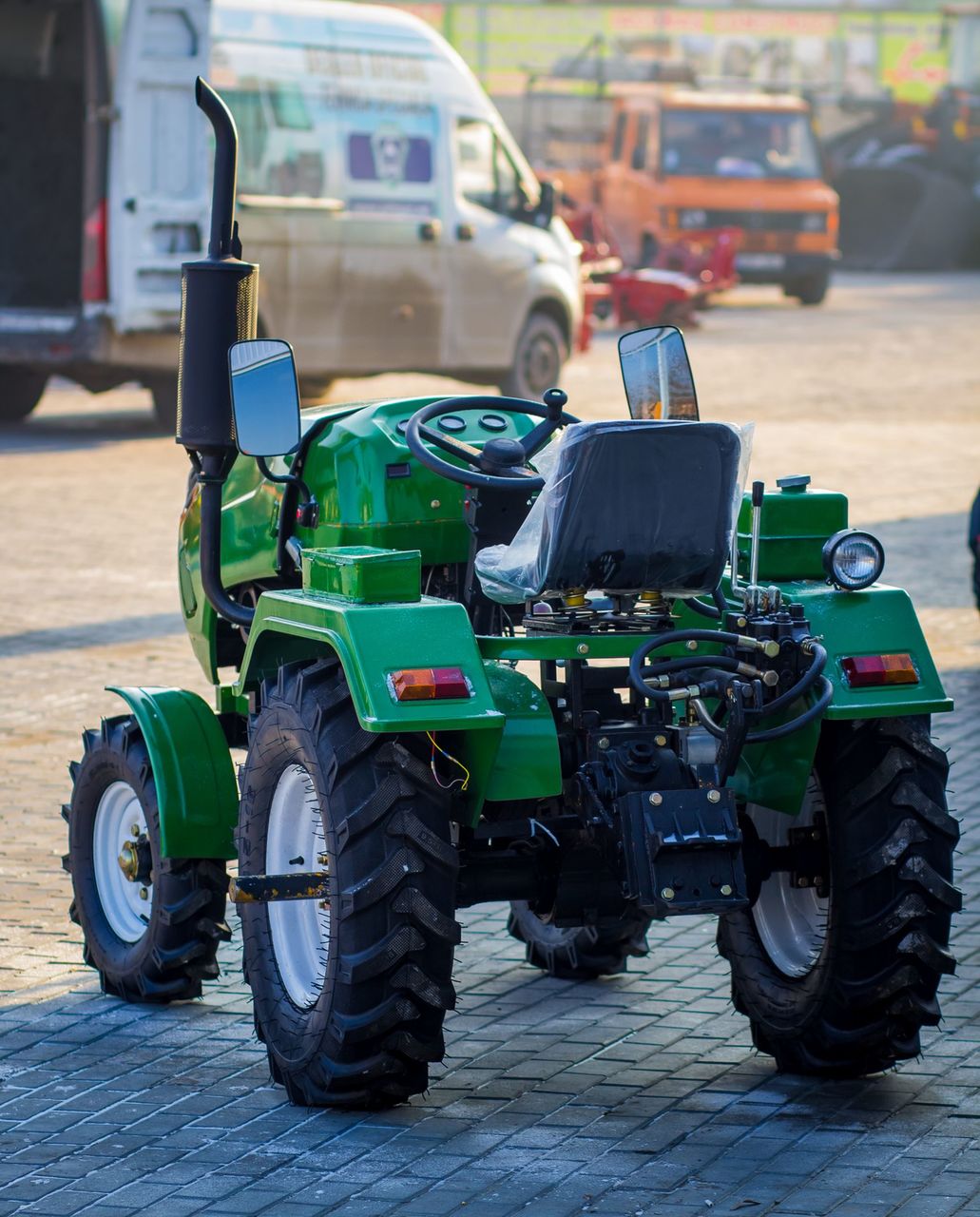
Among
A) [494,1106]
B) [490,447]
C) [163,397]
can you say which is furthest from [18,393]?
[494,1106]

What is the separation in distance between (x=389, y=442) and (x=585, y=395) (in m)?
15.6

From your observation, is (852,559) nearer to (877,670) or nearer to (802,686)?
(877,670)

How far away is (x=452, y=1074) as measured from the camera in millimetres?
5289

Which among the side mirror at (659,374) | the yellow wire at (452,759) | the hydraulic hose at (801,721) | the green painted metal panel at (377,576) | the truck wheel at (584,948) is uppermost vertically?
the side mirror at (659,374)

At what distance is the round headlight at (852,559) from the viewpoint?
5.12m

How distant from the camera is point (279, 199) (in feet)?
57.4

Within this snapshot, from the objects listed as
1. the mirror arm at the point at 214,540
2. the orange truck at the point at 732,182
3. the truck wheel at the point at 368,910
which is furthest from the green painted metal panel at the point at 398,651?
the orange truck at the point at 732,182

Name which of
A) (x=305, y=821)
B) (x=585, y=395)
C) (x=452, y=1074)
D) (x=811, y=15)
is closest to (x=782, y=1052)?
(x=452, y=1074)

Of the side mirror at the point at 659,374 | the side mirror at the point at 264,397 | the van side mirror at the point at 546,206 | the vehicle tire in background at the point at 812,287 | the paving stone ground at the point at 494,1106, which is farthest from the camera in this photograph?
the vehicle tire in background at the point at 812,287

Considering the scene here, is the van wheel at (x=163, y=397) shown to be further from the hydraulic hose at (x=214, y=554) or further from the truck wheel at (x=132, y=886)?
the hydraulic hose at (x=214, y=554)

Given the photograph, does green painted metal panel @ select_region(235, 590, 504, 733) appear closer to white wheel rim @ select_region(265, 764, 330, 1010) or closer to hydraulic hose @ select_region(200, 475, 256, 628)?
white wheel rim @ select_region(265, 764, 330, 1010)

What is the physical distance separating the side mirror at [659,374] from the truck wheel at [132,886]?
148 centimetres

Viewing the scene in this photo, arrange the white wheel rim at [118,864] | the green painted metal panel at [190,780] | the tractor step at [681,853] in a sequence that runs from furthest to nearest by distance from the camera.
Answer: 1. the white wheel rim at [118,864]
2. the green painted metal panel at [190,780]
3. the tractor step at [681,853]

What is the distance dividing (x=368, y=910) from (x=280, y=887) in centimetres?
26
